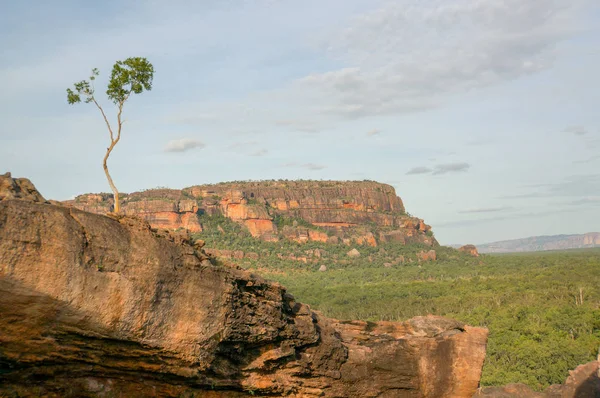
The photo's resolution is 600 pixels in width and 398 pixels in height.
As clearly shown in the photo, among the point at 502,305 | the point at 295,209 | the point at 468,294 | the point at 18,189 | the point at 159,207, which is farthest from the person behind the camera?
the point at 295,209

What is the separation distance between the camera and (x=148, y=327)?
477 inches

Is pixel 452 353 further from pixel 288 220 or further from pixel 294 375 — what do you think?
pixel 288 220

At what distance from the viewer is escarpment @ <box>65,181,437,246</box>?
13688 cm

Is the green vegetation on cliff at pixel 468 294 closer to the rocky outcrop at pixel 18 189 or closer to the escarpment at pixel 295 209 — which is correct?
the escarpment at pixel 295 209

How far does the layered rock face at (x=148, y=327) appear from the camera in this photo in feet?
35.8

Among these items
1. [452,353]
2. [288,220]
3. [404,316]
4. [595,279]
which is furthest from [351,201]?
[452,353]

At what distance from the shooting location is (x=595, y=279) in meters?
→ 86.3

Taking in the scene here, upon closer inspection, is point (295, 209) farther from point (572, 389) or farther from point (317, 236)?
point (572, 389)

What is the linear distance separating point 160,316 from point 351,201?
489 ft

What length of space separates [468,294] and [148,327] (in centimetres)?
7559

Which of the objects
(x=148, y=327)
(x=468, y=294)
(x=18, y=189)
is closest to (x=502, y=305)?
(x=468, y=294)

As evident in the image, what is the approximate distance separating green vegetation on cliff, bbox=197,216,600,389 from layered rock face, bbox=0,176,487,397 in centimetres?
3046

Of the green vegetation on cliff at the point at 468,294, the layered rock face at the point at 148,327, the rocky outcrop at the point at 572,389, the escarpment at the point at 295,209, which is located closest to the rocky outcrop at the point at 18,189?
the layered rock face at the point at 148,327

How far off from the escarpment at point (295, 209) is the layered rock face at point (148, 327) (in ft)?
396
